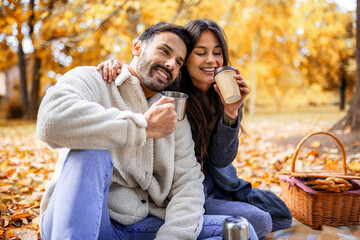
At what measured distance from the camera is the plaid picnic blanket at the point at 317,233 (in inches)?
92.0

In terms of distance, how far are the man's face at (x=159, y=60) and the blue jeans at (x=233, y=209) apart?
0.90m

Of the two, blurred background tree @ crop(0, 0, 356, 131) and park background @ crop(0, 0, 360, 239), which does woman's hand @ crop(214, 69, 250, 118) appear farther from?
blurred background tree @ crop(0, 0, 356, 131)

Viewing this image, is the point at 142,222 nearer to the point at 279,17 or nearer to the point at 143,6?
the point at 143,6

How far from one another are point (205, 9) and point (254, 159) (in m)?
4.95

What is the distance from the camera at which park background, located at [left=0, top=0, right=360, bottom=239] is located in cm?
397

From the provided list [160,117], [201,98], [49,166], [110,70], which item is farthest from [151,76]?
[49,166]

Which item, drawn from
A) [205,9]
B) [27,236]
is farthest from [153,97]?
[205,9]

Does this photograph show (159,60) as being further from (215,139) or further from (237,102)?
(215,139)

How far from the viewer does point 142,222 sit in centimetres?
183

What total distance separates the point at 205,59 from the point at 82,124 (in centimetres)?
125

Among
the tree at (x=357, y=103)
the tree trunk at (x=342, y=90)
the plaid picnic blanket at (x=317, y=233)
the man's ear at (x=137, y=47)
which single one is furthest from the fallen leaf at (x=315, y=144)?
the tree trunk at (x=342, y=90)

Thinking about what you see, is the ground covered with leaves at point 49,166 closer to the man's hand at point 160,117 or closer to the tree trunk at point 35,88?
the man's hand at point 160,117

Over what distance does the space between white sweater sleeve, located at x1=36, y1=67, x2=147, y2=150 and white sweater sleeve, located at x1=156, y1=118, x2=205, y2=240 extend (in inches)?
21.3

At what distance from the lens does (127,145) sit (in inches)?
57.2
